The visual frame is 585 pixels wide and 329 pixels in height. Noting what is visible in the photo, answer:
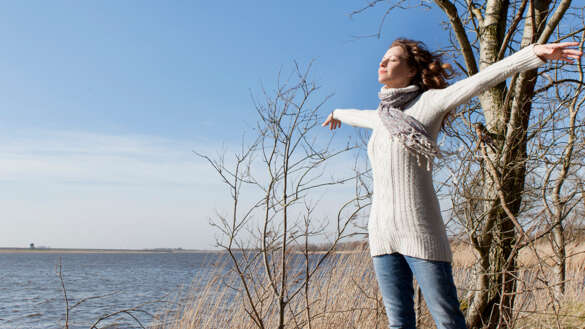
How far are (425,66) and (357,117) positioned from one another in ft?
1.06

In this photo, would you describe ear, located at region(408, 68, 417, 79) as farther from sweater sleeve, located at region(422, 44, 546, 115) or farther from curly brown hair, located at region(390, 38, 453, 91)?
sweater sleeve, located at region(422, 44, 546, 115)

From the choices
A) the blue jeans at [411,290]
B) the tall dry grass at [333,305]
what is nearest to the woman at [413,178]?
the blue jeans at [411,290]

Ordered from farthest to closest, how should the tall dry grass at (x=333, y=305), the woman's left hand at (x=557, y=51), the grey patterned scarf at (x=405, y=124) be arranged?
the tall dry grass at (x=333, y=305) < the grey patterned scarf at (x=405, y=124) < the woman's left hand at (x=557, y=51)

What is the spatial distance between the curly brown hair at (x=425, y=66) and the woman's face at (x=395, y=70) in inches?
0.8

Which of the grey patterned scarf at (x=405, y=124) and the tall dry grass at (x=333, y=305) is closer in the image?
the grey patterned scarf at (x=405, y=124)

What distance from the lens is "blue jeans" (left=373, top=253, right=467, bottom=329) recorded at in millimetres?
1429

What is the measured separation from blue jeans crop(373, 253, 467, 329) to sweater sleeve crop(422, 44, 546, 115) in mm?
529

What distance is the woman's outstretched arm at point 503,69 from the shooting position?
4.57 feet

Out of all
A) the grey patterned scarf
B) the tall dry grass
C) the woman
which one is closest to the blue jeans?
the woman

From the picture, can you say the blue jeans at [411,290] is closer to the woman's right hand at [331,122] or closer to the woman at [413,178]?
the woman at [413,178]

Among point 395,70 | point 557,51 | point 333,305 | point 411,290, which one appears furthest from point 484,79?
point 333,305

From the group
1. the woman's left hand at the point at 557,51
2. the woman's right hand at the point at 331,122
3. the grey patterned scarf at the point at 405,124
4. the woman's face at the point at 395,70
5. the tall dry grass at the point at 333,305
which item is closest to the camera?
the woman's left hand at the point at 557,51

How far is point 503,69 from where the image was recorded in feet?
4.76

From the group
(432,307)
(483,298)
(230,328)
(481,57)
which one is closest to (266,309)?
(230,328)
